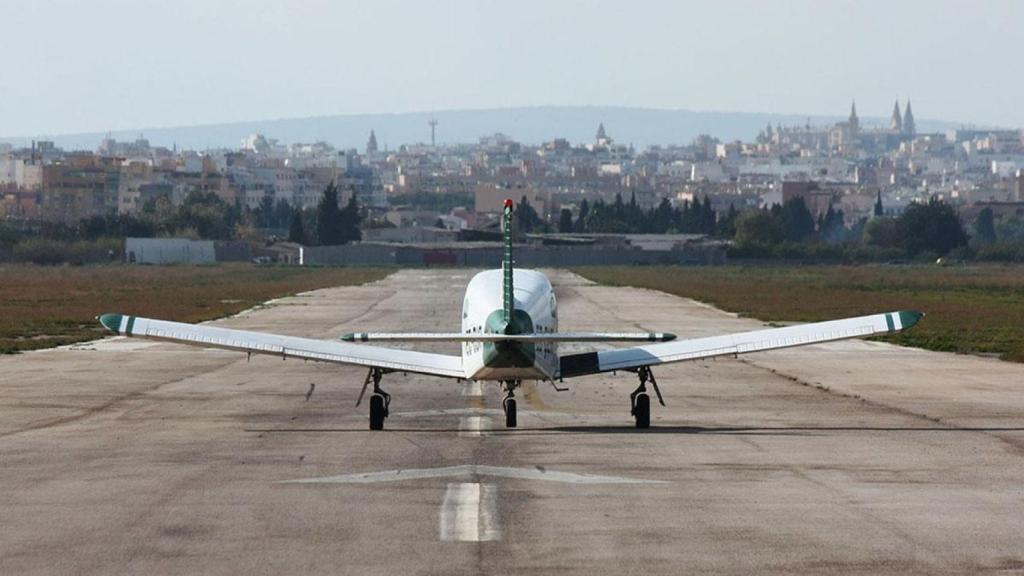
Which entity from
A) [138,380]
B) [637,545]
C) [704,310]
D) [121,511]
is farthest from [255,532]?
[704,310]

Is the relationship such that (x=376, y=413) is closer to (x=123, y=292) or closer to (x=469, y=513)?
(x=469, y=513)

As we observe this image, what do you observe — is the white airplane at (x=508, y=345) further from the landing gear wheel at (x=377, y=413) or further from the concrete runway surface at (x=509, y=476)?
the concrete runway surface at (x=509, y=476)

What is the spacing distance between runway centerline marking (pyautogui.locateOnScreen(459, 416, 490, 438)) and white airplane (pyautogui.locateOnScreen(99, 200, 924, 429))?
1.39 ft

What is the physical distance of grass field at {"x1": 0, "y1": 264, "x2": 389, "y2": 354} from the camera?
2319 inches

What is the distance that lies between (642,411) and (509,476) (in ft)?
20.7

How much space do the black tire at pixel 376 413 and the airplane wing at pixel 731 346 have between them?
2.45 m

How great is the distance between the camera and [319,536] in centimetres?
1702

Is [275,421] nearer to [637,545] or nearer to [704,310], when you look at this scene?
[637,545]

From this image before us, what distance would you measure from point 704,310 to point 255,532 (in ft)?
203

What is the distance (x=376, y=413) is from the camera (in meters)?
26.9

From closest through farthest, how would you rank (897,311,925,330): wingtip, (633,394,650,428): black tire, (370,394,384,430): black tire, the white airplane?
the white airplane, (897,311,925,330): wingtip, (370,394,384,430): black tire, (633,394,650,428): black tire

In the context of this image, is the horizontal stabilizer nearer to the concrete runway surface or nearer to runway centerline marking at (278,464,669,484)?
the concrete runway surface

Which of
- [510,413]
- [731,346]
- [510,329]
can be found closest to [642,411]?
[731,346]

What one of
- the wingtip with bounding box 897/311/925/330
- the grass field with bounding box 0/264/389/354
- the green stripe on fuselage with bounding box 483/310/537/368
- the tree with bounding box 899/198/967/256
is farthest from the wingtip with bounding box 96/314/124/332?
the tree with bounding box 899/198/967/256
